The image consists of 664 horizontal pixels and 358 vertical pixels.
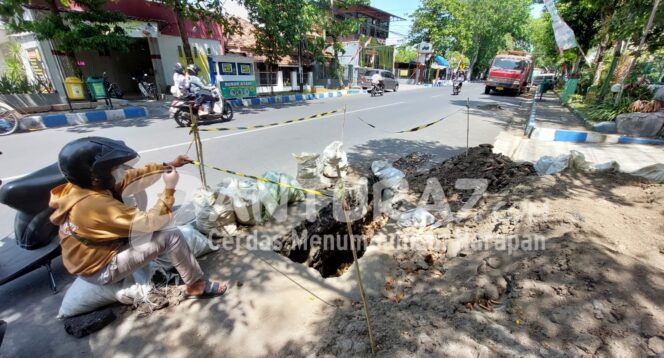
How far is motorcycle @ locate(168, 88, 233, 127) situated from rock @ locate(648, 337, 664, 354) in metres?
8.15

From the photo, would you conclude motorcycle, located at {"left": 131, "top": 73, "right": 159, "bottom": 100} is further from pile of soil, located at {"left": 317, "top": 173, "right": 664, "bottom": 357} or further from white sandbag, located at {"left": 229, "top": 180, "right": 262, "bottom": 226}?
pile of soil, located at {"left": 317, "top": 173, "right": 664, "bottom": 357}

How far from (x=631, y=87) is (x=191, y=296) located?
13.4 m

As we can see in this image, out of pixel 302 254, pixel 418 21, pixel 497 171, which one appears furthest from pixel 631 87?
pixel 418 21

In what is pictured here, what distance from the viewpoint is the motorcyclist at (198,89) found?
8.46 metres

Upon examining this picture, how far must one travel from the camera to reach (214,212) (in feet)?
10.00

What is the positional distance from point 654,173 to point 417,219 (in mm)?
3152

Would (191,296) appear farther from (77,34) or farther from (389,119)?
(77,34)

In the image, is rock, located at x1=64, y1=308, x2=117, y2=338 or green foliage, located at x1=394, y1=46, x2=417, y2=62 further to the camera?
green foliage, located at x1=394, y1=46, x2=417, y2=62

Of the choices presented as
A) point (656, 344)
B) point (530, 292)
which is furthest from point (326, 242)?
point (656, 344)

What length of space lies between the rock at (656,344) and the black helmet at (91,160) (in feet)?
10.5

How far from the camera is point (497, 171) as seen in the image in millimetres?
4668

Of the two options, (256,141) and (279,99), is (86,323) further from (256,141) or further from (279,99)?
(279,99)

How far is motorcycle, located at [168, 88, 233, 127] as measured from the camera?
8.15m

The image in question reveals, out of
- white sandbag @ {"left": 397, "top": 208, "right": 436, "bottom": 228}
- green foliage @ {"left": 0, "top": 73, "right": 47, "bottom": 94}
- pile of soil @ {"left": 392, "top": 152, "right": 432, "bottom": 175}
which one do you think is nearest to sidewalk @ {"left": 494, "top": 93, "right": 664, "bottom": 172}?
pile of soil @ {"left": 392, "top": 152, "right": 432, "bottom": 175}
